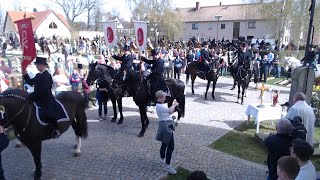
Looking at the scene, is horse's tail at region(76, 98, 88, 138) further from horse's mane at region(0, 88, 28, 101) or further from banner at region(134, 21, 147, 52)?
banner at region(134, 21, 147, 52)

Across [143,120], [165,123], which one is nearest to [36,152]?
[165,123]

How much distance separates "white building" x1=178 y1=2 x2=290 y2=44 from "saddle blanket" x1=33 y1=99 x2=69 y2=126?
46.3m

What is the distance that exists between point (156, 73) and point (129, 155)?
278 centimetres

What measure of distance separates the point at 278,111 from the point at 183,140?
3.40 meters

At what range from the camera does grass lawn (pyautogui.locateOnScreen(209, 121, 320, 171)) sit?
7.34m

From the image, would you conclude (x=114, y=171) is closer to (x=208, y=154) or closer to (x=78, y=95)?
(x=78, y=95)

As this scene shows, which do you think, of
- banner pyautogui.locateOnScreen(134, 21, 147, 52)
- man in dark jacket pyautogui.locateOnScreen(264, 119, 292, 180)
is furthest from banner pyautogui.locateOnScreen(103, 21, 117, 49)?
man in dark jacket pyautogui.locateOnScreen(264, 119, 292, 180)

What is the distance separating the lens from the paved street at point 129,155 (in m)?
6.32

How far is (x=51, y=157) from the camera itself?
7.08 meters

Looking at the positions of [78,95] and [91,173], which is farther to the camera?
[78,95]

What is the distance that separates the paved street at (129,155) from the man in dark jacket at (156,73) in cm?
145

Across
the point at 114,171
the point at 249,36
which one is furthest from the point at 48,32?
the point at 114,171

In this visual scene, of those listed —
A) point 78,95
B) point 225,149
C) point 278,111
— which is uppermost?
point 78,95

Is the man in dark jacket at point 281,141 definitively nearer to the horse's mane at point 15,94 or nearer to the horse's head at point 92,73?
the horse's mane at point 15,94
